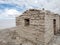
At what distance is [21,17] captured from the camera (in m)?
6.57

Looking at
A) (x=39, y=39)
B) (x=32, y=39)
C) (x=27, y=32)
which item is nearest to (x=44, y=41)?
(x=39, y=39)

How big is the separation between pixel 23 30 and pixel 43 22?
4.46ft

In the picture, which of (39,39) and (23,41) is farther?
(23,41)

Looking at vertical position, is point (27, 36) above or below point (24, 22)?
below

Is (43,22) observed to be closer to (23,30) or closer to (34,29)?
(34,29)

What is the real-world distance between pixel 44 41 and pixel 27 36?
105 centimetres

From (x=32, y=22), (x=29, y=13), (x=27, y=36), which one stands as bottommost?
(x=27, y=36)

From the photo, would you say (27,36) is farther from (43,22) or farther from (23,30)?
(43,22)

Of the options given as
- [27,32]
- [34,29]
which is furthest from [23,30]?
[34,29]

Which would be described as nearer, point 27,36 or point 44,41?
point 44,41

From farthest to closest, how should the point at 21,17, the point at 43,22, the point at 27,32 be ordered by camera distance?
1. the point at 21,17
2. the point at 27,32
3. the point at 43,22

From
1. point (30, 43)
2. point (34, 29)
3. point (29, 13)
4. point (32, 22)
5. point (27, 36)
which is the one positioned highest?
point (29, 13)

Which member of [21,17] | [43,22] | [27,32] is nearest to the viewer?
[43,22]

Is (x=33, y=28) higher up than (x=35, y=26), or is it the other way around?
(x=35, y=26)
